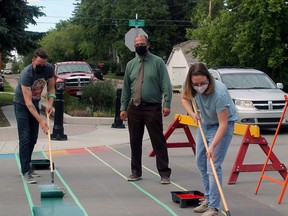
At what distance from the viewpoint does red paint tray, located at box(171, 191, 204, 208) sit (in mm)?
6564

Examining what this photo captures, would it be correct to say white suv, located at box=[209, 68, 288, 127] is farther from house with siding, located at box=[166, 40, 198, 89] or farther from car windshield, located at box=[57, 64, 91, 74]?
house with siding, located at box=[166, 40, 198, 89]

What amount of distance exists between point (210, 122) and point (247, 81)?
33.3ft

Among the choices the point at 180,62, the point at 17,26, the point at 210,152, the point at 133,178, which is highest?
the point at 17,26

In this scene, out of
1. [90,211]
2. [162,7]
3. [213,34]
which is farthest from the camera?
[162,7]

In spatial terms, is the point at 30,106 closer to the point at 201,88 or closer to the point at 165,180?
the point at 165,180

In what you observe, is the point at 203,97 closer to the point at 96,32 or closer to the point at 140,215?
the point at 140,215

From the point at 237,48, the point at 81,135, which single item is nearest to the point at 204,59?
the point at 237,48

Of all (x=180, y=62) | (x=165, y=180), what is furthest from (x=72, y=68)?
(x=180, y=62)

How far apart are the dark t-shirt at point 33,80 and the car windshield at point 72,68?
1652cm

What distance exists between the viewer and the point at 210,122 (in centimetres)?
607

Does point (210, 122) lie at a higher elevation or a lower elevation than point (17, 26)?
lower

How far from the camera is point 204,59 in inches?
1211

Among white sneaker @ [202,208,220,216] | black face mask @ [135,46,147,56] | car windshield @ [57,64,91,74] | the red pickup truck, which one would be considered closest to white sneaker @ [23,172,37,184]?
black face mask @ [135,46,147,56]

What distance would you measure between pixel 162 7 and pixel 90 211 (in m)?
60.9
